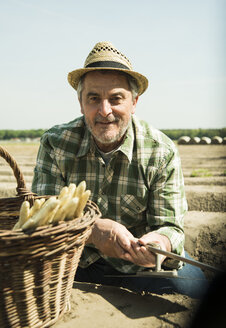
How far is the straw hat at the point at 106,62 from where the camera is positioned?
2397mm

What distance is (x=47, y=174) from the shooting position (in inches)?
105

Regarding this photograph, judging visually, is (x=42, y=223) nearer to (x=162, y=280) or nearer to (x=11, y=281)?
(x=11, y=281)

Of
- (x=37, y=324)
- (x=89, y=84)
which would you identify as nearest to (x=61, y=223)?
(x=37, y=324)

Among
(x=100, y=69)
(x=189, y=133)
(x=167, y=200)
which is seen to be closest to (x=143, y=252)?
(x=167, y=200)

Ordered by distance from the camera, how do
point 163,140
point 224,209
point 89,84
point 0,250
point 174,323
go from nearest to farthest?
point 0,250
point 174,323
point 89,84
point 163,140
point 224,209

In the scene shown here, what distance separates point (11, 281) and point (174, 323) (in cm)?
98

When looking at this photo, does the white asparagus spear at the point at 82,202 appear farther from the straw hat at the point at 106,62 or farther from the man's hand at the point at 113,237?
the straw hat at the point at 106,62

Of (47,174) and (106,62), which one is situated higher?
(106,62)

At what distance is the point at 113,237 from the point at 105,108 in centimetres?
90

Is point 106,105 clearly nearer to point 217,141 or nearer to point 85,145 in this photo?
point 85,145

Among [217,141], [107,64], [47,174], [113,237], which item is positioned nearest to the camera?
[113,237]

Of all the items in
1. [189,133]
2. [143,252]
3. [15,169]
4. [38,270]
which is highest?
[189,133]

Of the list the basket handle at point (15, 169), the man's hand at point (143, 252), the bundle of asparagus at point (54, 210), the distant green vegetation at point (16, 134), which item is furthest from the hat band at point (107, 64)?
the distant green vegetation at point (16, 134)

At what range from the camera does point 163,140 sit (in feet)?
8.61
